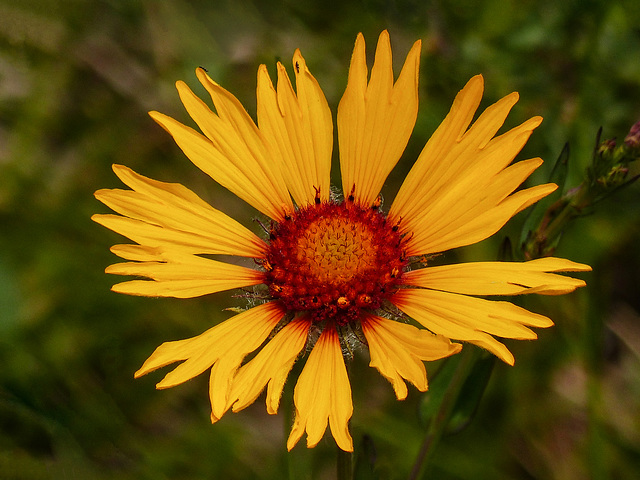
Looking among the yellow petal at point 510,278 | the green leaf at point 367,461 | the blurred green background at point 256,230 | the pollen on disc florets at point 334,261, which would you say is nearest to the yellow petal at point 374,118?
the pollen on disc florets at point 334,261

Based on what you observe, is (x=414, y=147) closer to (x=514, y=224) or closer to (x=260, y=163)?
(x=514, y=224)

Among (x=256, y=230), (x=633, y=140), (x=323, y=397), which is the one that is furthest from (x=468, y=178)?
(x=256, y=230)

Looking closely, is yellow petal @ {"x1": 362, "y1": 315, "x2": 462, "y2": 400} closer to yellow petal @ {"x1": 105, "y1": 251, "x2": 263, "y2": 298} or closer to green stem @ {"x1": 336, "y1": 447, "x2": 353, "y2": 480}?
green stem @ {"x1": 336, "y1": 447, "x2": 353, "y2": 480}

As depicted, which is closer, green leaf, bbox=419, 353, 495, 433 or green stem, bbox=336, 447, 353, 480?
Answer: green stem, bbox=336, 447, 353, 480

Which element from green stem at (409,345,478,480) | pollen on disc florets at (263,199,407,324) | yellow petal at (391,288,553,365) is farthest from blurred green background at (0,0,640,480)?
yellow petal at (391,288,553,365)

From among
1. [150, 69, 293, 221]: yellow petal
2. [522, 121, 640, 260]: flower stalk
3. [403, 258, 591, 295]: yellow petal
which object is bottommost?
[403, 258, 591, 295]: yellow petal

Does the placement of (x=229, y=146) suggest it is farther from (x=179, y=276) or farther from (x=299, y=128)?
(x=179, y=276)
